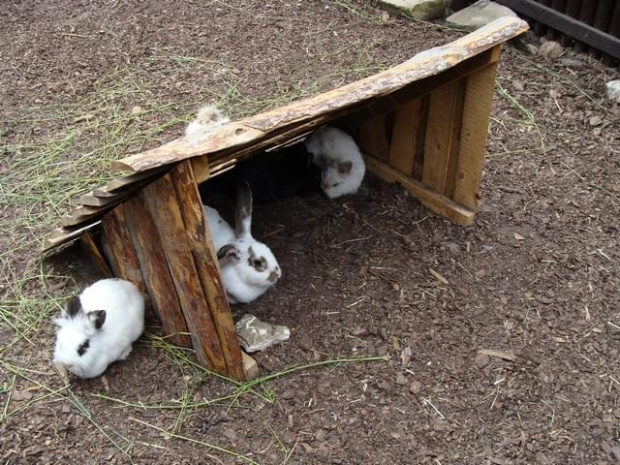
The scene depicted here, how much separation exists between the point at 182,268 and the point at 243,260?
0.66 m

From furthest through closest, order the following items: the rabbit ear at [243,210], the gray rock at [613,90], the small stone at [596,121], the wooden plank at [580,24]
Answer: the wooden plank at [580,24] < the gray rock at [613,90] < the small stone at [596,121] < the rabbit ear at [243,210]

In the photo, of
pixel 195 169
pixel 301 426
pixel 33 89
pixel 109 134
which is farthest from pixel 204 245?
pixel 33 89

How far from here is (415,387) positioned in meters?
3.48

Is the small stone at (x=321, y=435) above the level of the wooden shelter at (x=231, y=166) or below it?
below

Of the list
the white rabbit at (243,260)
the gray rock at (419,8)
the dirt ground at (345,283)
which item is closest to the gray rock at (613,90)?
the dirt ground at (345,283)

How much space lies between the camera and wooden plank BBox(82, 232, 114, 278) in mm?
3696

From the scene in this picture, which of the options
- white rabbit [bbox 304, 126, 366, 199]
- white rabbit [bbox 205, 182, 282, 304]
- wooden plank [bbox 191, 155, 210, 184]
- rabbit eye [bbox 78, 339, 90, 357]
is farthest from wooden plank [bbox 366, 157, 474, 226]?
rabbit eye [bbox 78, 339, 90, 357]

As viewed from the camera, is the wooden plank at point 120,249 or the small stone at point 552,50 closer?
the wooden plank at point 120,249

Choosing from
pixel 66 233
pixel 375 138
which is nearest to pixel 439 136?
pixel 375 138

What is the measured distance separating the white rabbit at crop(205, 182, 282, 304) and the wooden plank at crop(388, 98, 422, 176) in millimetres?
1236

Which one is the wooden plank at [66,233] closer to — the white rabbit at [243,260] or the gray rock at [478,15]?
the white rabbit at [243,260]

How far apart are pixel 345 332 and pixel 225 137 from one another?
1492 millimetres

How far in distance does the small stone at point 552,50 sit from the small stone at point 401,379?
373cm

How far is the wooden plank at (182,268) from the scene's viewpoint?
2.97 metres
